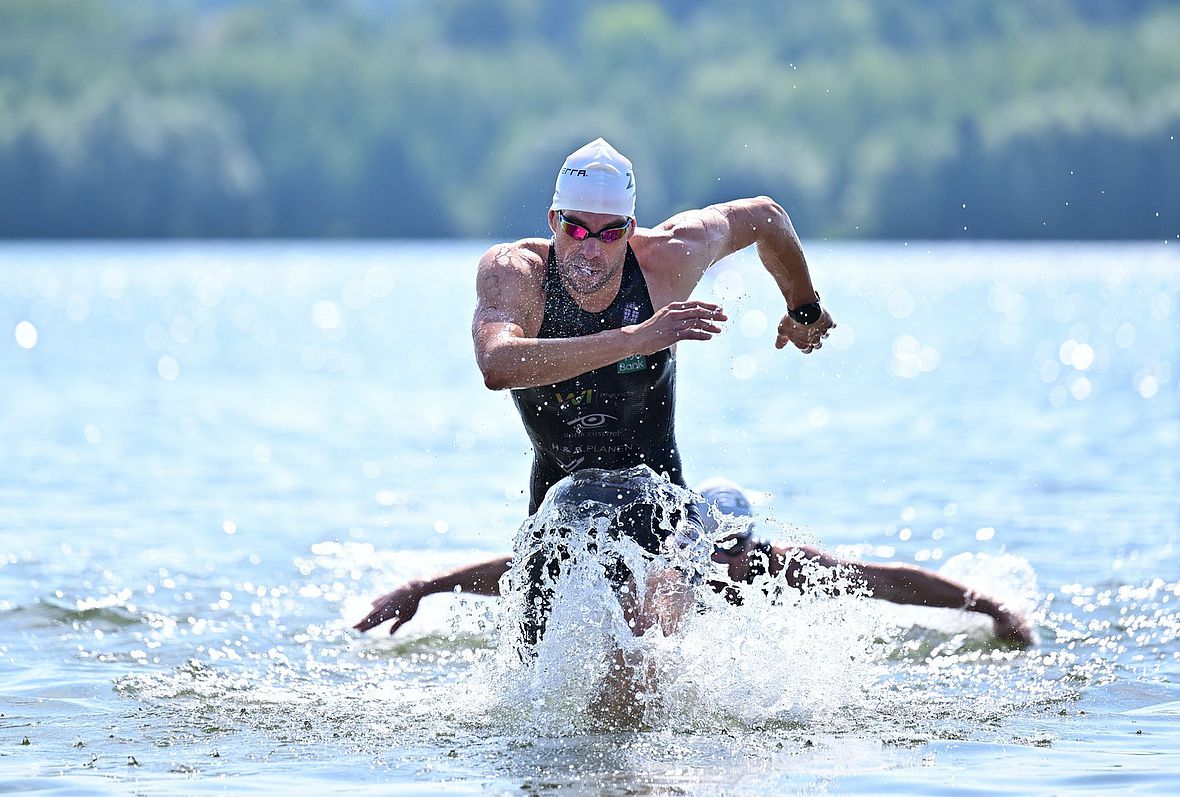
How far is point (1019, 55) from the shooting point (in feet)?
444

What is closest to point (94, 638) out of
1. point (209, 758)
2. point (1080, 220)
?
point (209, 758)

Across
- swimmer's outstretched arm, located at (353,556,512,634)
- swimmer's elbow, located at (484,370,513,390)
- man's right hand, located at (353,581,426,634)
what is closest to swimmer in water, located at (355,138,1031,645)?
swimmer's elbow, located at (484,370,513,390)

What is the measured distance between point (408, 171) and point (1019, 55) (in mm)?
49190

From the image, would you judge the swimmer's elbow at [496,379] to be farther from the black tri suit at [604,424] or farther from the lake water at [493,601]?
the lake water at [493,601]

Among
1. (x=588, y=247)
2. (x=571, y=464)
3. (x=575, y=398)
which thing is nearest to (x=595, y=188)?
(x=588, y=247)

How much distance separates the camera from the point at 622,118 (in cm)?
13212

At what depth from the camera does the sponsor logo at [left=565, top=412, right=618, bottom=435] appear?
7754 millimetres

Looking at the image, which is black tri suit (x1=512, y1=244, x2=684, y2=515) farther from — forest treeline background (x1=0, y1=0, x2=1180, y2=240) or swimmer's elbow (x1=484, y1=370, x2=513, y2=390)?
forest treeline background (x1=0, y1=0, x2=1180, y2=240)

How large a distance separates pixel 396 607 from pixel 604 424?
1.79 metres

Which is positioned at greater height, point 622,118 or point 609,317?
point 622,118

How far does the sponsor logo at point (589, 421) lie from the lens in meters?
7.75

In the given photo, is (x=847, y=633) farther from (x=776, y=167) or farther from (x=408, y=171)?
(x=408, y=171)

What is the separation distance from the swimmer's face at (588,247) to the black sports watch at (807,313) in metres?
1.25

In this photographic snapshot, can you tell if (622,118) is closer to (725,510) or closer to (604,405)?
(725,510)
